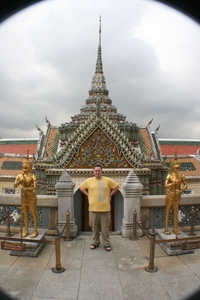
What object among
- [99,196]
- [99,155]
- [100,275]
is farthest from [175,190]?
[99,155]

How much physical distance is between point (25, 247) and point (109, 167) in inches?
232

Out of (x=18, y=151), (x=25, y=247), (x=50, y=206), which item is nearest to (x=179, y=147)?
(x=18, y=151)

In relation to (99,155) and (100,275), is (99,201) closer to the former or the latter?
(100,275)

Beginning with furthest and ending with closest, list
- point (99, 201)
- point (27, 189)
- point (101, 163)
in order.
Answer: point (101, 163) < point (27, 189) < point (99, 201)

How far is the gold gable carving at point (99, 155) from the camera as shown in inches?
381

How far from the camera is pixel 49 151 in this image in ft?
44.9

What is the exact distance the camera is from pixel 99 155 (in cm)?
973

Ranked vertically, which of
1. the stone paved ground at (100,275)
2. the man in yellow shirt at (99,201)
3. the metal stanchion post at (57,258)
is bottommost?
the stone paved ground at (100,275)

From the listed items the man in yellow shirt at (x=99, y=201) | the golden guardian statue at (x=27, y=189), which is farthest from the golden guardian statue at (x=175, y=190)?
the golden guardian statue at (x=27, y=189)

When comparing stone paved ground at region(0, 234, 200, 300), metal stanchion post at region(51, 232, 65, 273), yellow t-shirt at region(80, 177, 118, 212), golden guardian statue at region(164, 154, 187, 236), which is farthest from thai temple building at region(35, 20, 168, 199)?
metal stanchion post at region(51, 232, 65, 273)

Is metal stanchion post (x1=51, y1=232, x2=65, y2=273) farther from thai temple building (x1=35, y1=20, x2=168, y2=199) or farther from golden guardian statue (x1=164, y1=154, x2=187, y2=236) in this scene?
thai temple building (x1=35, y1=20, x2=168, y2=199)

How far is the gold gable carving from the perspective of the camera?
969cm

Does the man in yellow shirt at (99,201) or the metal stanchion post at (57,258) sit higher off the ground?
the man in yellow shirt at (99,201)

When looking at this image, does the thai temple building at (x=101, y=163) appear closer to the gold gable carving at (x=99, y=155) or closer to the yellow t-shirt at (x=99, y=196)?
the gold gable carving at (x=99, y=155)
